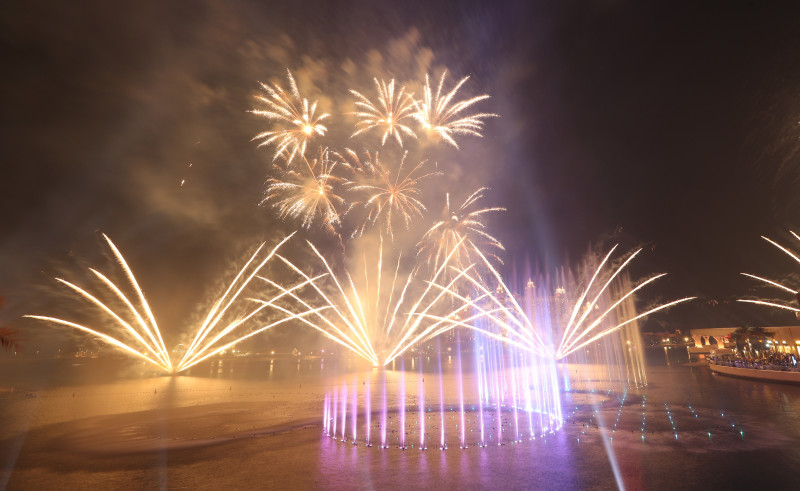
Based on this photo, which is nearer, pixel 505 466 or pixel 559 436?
pixel 505 466

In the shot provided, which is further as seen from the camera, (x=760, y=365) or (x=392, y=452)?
(x=760, y=365)

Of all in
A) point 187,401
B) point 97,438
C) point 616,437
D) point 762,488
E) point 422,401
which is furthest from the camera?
point 187,401

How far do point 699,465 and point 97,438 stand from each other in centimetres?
2887

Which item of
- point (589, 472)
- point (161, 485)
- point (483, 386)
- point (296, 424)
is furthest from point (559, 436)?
point (483, 386)

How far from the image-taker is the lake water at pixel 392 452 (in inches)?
520

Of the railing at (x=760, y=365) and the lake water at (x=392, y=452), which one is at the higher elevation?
the railing at (x=760, y=365)

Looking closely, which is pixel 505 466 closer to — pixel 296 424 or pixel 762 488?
pixel 762 488

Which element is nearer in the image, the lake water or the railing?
the lake water

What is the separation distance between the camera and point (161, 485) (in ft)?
43.3

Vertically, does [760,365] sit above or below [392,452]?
above

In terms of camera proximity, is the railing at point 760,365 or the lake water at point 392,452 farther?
the railing at point 760,365

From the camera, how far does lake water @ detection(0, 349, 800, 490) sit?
1322 cm

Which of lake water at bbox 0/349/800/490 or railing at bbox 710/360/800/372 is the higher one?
railing at bbox 710/360/800/372

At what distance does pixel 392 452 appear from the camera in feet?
54.2
